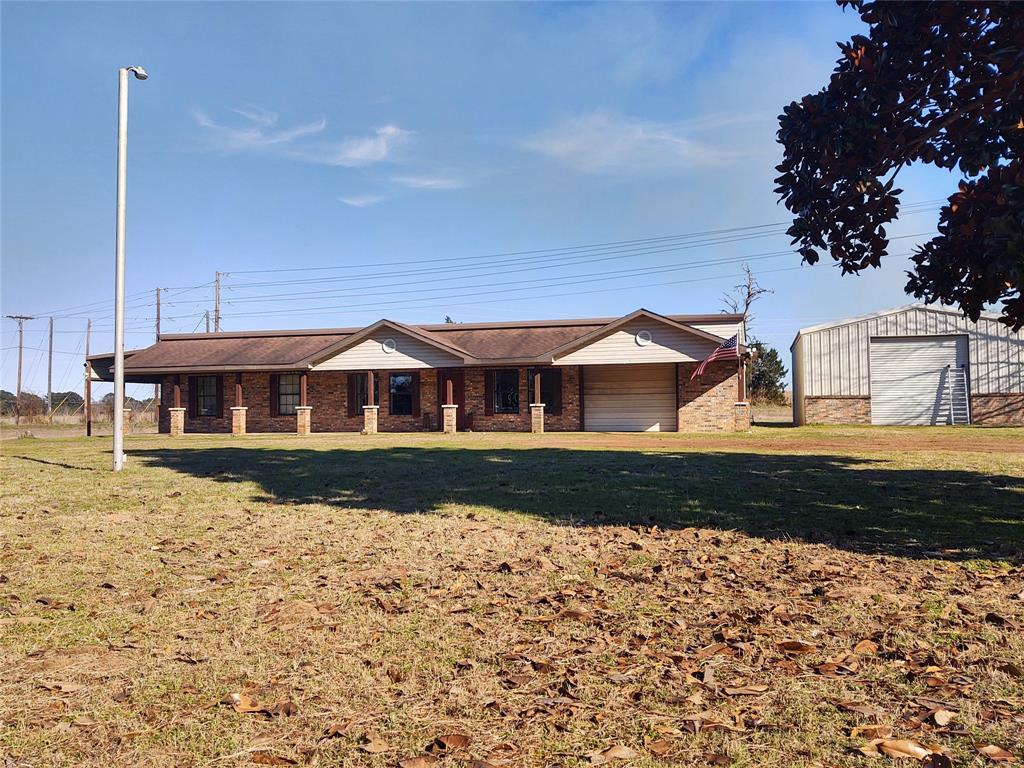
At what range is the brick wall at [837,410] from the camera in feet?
92.2

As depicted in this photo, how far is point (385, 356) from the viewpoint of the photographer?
90.8ft

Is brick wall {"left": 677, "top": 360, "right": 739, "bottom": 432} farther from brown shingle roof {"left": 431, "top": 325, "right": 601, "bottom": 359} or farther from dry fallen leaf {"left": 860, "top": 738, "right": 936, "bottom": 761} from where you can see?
dry fallen leaf {"left": 860, "top": 738, "right": 936, "bottom": 761}

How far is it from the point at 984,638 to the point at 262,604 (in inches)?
165

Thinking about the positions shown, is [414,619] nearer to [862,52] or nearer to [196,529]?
[196,529]

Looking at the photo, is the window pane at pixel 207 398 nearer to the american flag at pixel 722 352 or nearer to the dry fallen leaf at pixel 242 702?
the american flag at pixel 722 352

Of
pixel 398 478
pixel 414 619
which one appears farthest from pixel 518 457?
pixel 414 619

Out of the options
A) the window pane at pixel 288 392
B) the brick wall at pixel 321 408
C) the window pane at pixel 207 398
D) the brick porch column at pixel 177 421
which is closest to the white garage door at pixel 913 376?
the brick wall at pixel 321 408

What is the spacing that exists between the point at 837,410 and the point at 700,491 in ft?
71.0

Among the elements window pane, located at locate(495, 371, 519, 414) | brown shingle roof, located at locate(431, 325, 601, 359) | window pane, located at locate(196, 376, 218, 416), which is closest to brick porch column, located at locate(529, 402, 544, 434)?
brown shingle roof, located at locate(431, 325, 601, 359)

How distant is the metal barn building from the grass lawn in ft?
67.8

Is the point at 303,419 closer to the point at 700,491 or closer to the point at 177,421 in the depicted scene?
the point at 177,421

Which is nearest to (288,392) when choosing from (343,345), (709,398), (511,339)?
(343,345)

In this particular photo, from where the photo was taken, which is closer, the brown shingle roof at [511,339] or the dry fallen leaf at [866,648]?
the dry fallen leaf at [866,648]

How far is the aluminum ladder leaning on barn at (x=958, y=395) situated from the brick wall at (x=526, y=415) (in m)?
14.4
